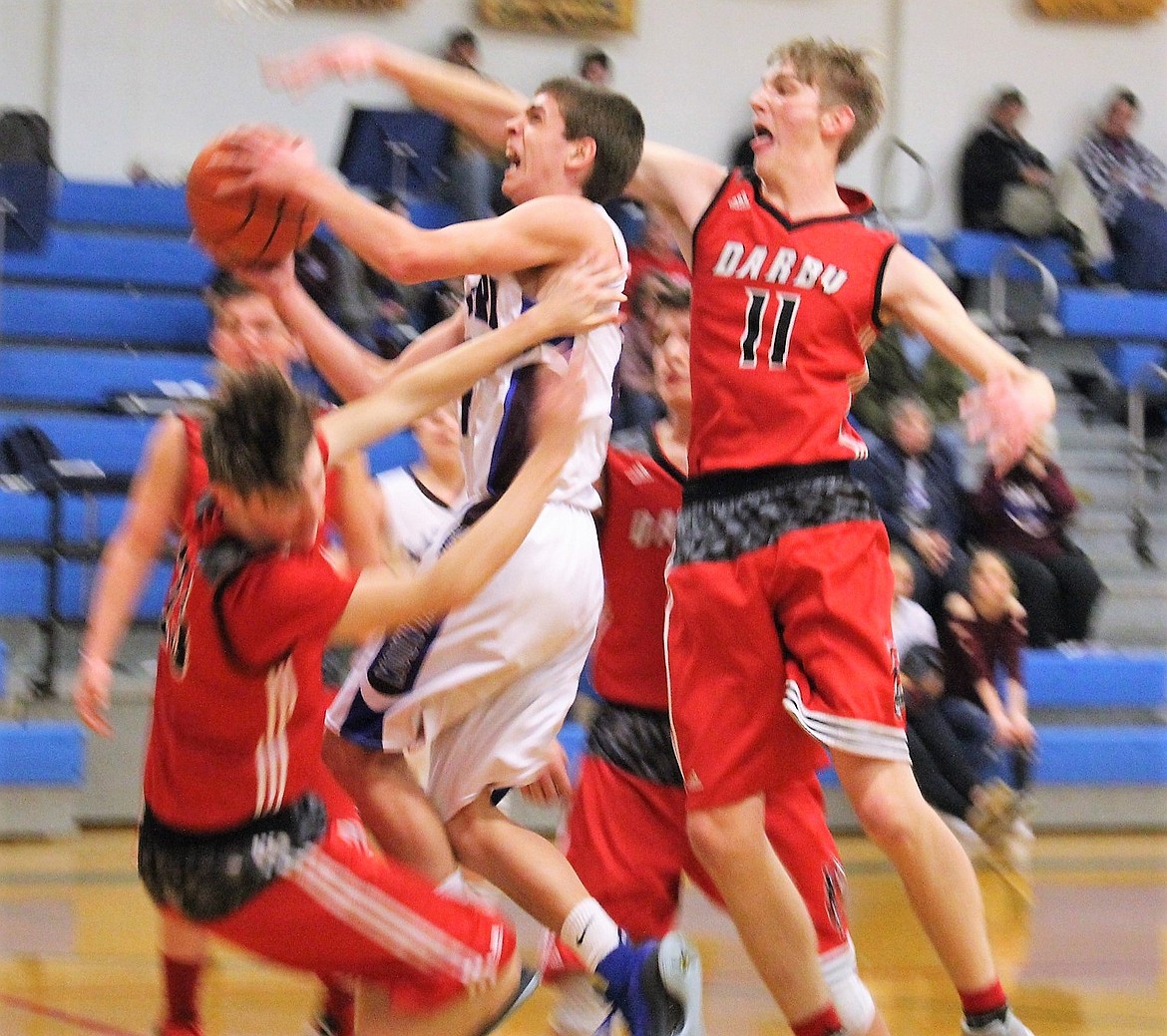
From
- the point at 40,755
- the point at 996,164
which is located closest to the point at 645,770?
the point at 40,755

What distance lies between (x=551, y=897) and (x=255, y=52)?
9193 mm

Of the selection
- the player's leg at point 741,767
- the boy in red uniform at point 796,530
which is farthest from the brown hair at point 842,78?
the player's leg at point 741,767

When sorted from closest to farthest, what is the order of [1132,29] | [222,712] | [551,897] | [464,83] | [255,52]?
[222,712]
[551,897]
[464,83]
[255,52]
[1132,29]

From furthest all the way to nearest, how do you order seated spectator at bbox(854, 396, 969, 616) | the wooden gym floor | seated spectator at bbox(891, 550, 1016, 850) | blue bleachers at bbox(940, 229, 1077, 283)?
blue bleachers at bbox(940, 229, 1077, 283) < seated spectator at bbox(854, 396, 969, 616) < seated spectator at bbox(891, 550, 1016, 850) < the wooden gym floor

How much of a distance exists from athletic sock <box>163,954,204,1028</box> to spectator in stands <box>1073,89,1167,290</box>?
9.28 meters

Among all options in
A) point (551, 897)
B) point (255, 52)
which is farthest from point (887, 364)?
point (551, 897)

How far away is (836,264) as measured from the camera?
3.66m

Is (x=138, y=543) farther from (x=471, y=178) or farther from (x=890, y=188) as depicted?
(x=890, y=188)

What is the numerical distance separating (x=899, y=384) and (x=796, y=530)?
5950mm

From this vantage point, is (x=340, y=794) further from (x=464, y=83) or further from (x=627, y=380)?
(x=627, y=380)

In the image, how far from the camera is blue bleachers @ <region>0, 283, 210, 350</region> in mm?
9680

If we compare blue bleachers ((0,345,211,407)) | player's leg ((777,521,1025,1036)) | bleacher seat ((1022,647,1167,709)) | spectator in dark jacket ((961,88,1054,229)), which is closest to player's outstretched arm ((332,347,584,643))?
player's leg ((777,521,1025,1036))

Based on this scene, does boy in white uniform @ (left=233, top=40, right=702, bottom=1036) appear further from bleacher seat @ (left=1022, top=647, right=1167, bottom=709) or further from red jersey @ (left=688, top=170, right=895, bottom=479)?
bleacher seat @ (left=1022, top=647, right=1167, bottom=709)

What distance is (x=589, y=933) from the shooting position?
343cm
